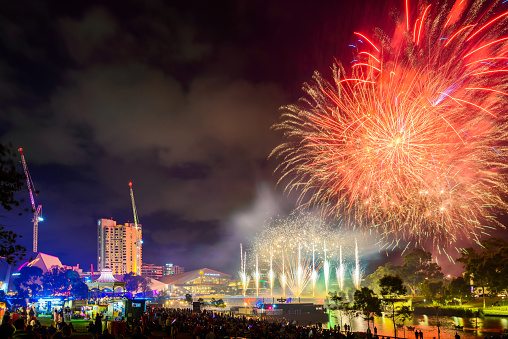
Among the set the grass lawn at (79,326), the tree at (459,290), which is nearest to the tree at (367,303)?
the tree at (459,290)

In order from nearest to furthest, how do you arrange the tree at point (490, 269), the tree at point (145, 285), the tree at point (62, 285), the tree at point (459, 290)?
the tree at point (490, 269), the tree at point (459, 290), the tree at point (62, 285), the tree at point (145, 285)

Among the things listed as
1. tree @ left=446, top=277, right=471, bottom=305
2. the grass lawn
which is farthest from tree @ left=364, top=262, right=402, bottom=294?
the grass lawn

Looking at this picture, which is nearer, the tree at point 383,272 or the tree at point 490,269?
the tree at point 490,269

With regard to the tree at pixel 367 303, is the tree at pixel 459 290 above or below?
below

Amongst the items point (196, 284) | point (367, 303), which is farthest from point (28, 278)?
point (196, 284)

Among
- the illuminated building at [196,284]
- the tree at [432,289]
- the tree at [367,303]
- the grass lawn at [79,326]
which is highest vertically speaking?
the grass lawn at [79,326]

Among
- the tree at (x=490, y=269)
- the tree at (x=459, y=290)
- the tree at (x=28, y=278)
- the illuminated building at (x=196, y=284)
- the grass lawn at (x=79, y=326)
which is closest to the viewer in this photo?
the grass lawn at (x=79, y=326)

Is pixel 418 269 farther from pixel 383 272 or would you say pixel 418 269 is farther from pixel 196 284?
pixel 196 284

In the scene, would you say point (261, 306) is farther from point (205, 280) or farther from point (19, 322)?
point (205, 280)

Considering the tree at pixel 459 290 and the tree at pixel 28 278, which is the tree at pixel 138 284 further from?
the tree at pixel 459 290
